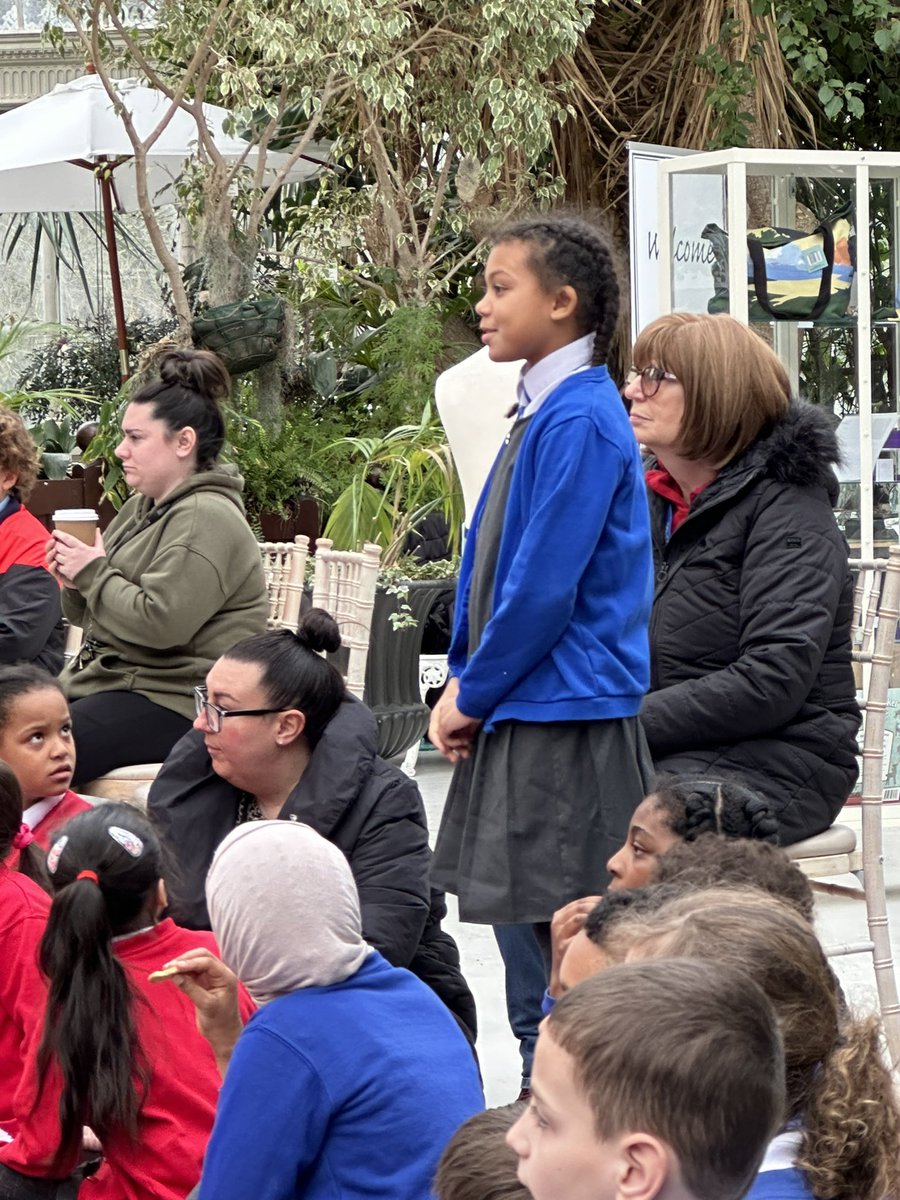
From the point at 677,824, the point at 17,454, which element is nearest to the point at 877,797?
the point at 677,824

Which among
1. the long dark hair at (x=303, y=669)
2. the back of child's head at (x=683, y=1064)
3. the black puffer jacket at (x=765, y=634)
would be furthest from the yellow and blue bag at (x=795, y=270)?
the back of child's head at (x=683, y=1064)

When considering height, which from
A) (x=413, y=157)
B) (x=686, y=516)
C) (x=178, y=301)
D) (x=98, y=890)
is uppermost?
(x=413, y=157)

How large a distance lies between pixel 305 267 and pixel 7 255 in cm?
577

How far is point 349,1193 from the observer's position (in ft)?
6.31

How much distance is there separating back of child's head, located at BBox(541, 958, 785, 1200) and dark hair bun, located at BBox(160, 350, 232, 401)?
2.76 metres

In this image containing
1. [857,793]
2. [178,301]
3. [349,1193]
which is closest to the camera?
[349,1193]

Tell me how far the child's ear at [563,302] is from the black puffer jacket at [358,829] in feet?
2.52

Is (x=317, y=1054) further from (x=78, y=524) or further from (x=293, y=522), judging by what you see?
(x=293, y=522)

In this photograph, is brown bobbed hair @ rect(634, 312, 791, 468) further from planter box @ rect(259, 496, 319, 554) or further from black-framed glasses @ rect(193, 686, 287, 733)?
planter box @ rect(259, 496, 319, 554)

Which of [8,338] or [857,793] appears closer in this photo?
[857,793]

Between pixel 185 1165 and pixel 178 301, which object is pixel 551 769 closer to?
pixel 185 1165

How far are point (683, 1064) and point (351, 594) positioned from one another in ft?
9.20

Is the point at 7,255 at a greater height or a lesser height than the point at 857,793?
greater

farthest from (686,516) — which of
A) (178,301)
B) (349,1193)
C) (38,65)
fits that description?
(38,65)
